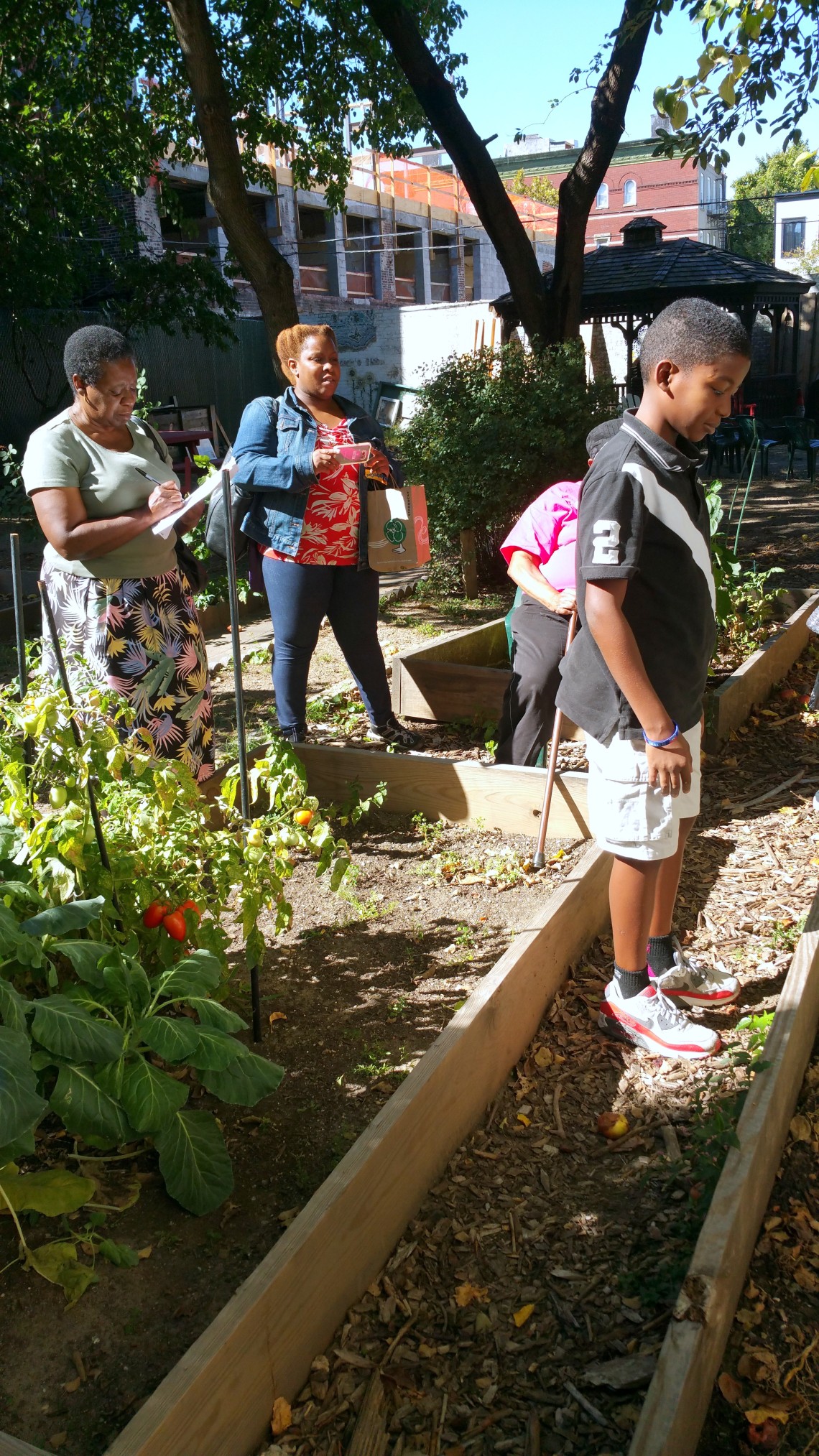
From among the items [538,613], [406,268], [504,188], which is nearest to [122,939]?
[538,613]

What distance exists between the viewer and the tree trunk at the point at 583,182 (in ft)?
33.0

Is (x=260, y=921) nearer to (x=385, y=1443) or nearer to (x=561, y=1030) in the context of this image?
(x=561, y=1030)

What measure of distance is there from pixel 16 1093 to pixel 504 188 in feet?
33.4

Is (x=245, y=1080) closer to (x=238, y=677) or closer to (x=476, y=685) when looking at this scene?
(x=238, y=677)

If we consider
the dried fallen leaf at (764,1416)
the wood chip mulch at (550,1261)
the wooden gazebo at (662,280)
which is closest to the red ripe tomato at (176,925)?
the wood chip mulch at (550,1261)

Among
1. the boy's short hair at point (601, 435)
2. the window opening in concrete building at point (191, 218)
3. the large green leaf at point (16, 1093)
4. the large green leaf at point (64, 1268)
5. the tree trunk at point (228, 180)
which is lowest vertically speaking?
the large green leaf at point (64, 1268)

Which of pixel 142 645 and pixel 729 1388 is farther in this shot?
pixel 142 645

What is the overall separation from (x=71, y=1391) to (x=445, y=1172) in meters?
0.92

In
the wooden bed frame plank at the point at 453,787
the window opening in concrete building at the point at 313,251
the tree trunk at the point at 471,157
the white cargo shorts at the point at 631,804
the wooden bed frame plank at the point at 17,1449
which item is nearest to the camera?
the wooden bed frame plank at the point at 17,1449

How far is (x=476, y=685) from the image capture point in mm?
5258

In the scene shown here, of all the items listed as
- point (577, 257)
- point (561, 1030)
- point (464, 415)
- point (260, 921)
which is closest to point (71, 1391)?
point (561, 1030)

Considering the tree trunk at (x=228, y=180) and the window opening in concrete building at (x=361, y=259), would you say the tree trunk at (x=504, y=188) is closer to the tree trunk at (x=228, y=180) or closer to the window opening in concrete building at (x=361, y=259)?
the tree trunk at (x=228, y=180)

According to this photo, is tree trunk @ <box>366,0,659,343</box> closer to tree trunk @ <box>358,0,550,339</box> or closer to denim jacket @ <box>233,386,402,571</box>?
tree trunk @ <box>358,0,550,339</box>

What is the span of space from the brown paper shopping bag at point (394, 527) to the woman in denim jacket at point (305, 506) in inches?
1.7
